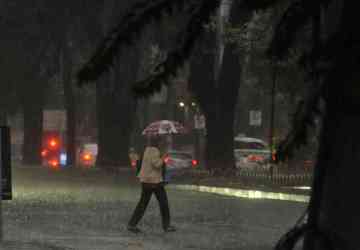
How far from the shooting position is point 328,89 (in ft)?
8.73

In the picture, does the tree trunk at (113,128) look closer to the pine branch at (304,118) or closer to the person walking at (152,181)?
the person walking at (152,181)

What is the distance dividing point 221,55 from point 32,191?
1121cm

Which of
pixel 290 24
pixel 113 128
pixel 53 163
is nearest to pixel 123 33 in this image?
pixel 290 24

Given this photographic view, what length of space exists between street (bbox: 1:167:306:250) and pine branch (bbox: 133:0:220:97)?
1275 centimetres

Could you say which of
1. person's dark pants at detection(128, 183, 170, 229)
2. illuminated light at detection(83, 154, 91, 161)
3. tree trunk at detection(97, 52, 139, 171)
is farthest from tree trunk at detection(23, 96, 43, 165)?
person's dark pants at detection(128, 183, 170, 229)

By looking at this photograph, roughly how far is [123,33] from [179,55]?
16cm

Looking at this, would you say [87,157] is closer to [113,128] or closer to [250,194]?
[113,128]

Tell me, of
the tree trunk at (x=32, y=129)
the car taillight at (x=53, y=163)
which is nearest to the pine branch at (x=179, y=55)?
the tree trunk at (x=32, y=129)

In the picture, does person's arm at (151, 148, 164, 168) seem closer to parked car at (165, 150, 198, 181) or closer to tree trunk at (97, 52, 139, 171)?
parked car at (165, 150, 198, 181)

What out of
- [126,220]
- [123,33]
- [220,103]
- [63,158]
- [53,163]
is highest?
[220,103]

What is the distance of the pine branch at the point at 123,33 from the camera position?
106 inches

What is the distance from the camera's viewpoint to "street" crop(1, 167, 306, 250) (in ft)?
54.4

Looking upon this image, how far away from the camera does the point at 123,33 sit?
8.90ft

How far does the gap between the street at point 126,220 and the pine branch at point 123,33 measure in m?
12.8
